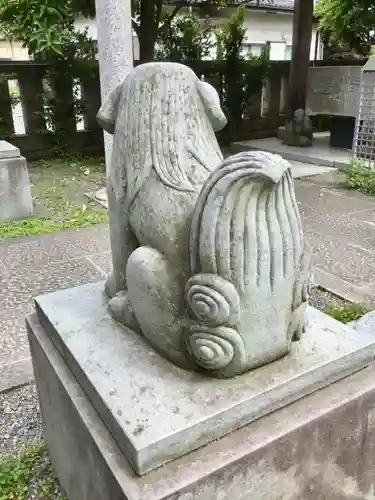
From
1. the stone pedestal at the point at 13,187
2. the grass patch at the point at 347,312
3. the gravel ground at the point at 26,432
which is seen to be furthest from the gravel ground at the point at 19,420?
the stone pedestal at the point at 13,187

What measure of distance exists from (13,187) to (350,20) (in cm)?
704

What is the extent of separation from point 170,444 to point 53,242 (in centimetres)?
328

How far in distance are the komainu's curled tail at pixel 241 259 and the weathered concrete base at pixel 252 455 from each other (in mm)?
227

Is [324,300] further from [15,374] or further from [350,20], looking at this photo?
[350,20]

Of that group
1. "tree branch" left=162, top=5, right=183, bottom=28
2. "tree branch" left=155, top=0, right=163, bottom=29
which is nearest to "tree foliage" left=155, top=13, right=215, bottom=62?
"tree branch" left=162, top=5, right=183, bottom=28

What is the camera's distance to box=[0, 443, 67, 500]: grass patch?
71.8 inches

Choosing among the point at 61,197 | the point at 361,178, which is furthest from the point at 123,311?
the point at 361,178

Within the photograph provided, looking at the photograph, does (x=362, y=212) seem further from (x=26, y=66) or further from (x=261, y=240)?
(x=26, y=66)

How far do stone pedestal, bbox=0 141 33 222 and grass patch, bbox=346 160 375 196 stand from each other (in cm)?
369

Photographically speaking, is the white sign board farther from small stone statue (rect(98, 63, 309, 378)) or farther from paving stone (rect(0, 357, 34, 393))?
small stone statue (rect(98, 63, 309, 378))

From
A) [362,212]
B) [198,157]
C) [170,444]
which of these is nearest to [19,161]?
[362,212]

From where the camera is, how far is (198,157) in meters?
1.46

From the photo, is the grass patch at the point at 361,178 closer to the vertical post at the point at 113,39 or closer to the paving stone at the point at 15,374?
the vertical post at the point at 113,39

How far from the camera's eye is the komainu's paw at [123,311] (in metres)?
1.63
